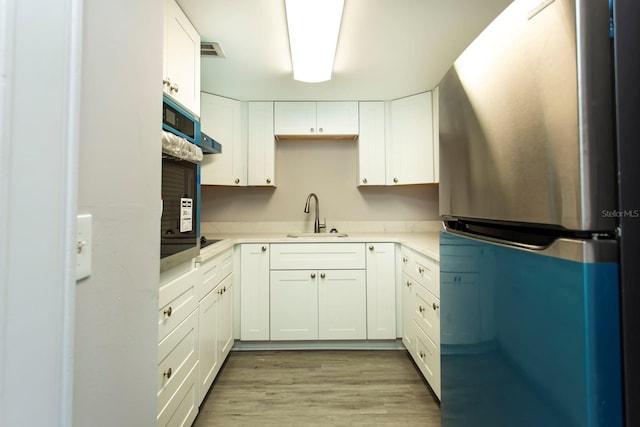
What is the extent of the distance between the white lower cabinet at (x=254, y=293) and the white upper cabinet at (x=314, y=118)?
44.9 inches

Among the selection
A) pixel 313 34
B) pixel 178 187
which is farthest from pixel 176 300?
pixel 313 34

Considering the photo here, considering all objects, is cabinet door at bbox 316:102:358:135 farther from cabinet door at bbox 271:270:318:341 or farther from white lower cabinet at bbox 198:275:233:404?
white lower cabinet at bbox 198:275:233:404

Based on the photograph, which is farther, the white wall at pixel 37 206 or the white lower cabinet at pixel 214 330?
the white lower cabinet at pixel 214 330

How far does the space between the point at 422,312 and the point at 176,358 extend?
4.55ft

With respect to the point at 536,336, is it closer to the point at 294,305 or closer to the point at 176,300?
the point at 176,300

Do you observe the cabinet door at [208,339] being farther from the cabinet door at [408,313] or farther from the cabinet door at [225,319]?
the cabinet door at [408,313]

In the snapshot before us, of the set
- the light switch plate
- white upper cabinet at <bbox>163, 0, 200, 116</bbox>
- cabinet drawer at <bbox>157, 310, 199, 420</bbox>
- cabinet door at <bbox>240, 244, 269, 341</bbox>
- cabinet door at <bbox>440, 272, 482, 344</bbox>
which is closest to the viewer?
the light switch plate

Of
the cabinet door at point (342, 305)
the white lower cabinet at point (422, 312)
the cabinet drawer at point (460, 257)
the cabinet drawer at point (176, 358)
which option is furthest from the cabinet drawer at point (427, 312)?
the cabinet drawer at point (176, 358)

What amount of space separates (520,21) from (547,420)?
2.69ft

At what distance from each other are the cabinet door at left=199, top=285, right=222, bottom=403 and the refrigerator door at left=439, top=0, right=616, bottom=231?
1449 millimetres

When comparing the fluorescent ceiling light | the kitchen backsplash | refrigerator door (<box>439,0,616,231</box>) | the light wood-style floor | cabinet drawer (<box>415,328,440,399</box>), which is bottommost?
the light wood-style floor

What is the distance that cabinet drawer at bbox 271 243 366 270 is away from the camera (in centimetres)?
224

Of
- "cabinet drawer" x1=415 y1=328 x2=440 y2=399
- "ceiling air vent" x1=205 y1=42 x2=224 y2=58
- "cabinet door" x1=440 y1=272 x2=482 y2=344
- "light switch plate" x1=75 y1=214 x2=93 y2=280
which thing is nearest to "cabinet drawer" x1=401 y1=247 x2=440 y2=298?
"cabinet drawer" x1=415 y1=328 x2=440 y2=399

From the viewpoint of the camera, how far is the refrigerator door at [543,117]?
466mm
